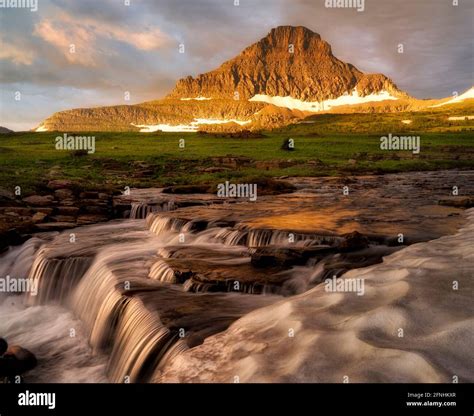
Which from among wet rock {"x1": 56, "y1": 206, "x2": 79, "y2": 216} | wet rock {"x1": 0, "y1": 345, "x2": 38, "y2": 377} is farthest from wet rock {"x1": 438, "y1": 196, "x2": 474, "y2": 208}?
wet rock {"x1": 56, "y1": 206, "x2": 79, "y2": 216}

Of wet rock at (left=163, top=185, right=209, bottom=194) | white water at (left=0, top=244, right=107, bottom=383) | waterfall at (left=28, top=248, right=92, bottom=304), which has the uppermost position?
wet rock at (left=163, top=185, right=209, bottom=194)

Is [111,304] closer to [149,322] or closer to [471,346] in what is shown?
[149,322]

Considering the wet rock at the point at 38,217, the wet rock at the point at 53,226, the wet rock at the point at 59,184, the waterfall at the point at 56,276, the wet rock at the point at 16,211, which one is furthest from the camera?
the wet rock at the point at 59,184

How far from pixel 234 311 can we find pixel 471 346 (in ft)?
16.0

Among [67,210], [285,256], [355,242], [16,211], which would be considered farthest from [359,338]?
[16,211]

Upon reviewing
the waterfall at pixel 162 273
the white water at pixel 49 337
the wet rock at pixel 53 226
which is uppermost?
the wet rock at pixel 53 226

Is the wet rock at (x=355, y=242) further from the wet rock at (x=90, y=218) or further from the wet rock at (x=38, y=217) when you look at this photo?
the wet rock at (x=38, y=217)

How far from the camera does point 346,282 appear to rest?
1033 cm

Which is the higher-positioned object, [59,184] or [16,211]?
[59,184]

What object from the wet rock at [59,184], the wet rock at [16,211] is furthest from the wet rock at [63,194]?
the wet rock at [16,211]

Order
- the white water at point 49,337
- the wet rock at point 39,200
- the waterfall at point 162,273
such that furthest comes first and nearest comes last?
the wet rock at point 39,200
the waterfall at point 162,273
the white water at point 49,337

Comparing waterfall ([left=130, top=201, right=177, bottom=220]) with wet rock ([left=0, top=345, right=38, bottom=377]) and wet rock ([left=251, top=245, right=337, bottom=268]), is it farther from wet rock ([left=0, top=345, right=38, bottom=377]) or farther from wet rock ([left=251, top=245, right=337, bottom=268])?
wet rock ([left=0, top=345, right=38, bottom=377])

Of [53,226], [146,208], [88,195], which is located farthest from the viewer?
[88,195]

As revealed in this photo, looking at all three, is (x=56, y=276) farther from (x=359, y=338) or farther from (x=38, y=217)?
(x=359, y=338)
